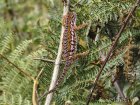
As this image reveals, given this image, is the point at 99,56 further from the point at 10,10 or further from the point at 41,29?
the point at 10,10

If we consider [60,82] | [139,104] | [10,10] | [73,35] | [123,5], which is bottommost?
[139,104]

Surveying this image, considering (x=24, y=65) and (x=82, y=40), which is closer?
(x=82, y=40)

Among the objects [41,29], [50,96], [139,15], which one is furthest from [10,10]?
[50,96]

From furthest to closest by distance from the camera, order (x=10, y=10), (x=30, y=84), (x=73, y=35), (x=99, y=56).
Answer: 1. (x=10, y=10)
2. (x=30, y=84)
3. (x=99, y=56)
4. (x=73, y=35)

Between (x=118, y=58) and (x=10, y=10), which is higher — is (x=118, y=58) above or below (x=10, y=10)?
below

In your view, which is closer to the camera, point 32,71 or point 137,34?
point 137,34

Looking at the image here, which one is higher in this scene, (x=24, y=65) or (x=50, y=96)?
(x=24, y=65)

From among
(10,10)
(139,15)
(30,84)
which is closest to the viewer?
(139,15)

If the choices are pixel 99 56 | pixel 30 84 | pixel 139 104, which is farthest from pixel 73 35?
pixel 30 84

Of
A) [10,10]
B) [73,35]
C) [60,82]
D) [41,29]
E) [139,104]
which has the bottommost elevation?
[139,104]
